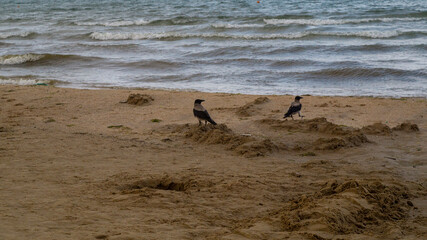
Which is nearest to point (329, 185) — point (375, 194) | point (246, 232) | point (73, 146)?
point (375, 194)

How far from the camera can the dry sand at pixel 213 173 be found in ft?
13.4

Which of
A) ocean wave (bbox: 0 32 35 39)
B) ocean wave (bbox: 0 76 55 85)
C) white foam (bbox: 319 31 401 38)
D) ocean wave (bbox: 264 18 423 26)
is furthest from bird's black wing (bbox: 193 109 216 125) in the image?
ocean wave (bbox: 0 32 35 39)

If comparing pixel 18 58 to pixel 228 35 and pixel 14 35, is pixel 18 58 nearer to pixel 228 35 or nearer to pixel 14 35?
pixel 14 35

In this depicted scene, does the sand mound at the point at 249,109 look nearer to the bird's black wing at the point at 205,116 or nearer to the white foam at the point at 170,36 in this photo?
the bird's black wing at the point at 205,116

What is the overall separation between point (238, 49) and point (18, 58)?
8455 mm

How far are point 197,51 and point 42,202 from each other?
14.5 metres

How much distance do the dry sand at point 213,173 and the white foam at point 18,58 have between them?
8.72 metres

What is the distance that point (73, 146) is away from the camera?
676 centimetres

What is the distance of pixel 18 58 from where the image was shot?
58.6 feet

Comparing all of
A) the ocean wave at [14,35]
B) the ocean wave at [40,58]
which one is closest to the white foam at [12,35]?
the ocean wave at [14,35]

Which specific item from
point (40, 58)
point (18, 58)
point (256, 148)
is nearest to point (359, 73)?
point (256, 148)

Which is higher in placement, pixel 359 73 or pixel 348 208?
pixel 348 208

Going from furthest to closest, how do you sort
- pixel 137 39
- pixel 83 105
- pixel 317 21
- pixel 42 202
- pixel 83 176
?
pixel 317 21 → pixel 137 39 → pixel 83 105 → pixel 83 176 → pixel 42 202

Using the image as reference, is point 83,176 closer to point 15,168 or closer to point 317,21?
point 15,168
